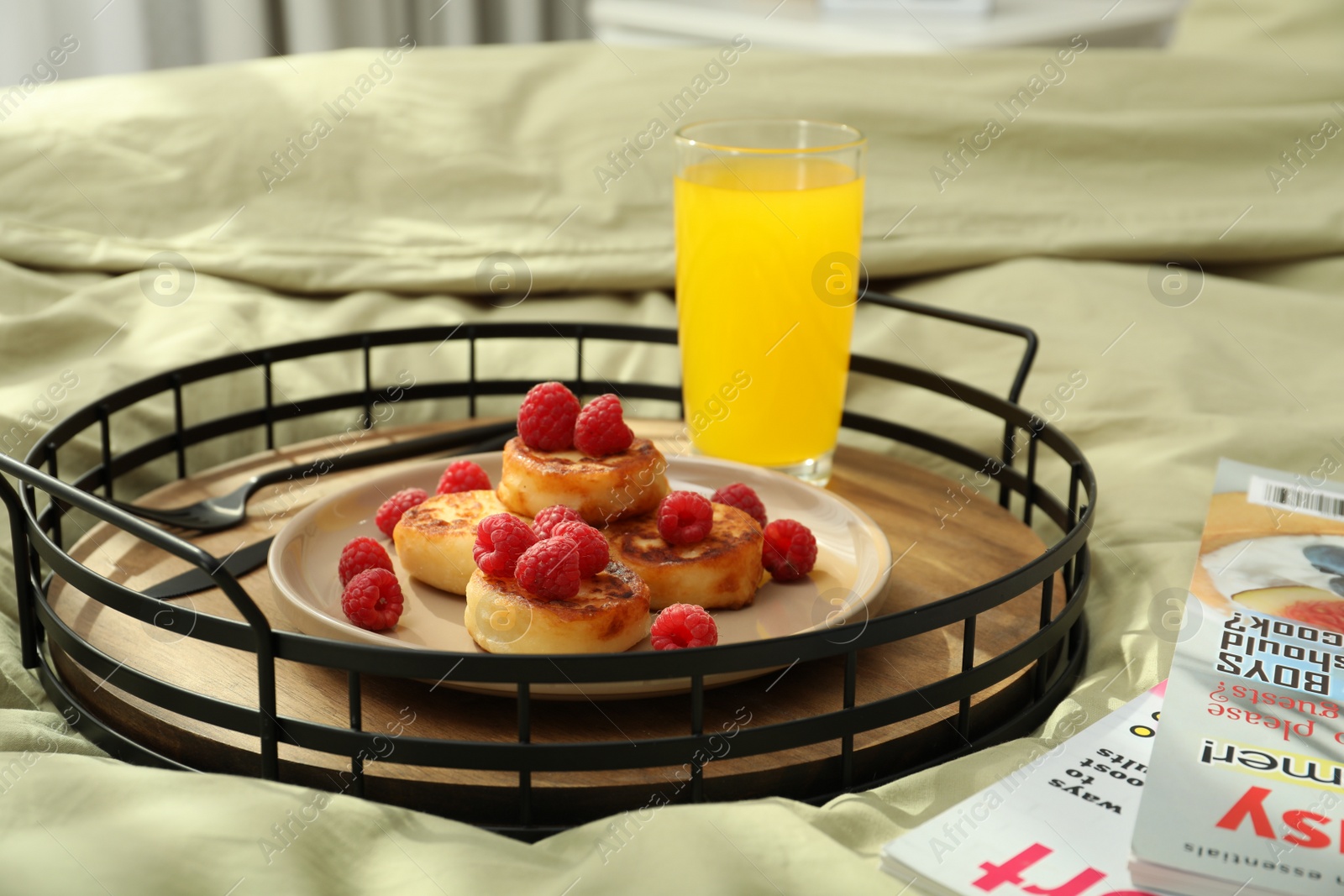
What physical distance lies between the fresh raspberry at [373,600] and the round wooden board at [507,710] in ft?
0.13

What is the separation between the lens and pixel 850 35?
2885mm

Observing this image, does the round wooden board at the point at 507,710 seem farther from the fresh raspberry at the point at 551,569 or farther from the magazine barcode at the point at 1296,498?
the magazine barcode at the point at 1296,498

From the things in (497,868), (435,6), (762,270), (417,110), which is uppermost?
(435,6)

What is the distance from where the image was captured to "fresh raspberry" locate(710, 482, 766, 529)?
955mm

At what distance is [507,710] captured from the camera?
75 centimetres

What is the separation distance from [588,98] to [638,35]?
168cm

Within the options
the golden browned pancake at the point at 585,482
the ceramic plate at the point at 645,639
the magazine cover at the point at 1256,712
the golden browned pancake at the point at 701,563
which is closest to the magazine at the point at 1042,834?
the magazine cover at the point at 1256,712

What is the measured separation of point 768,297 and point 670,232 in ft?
1.47

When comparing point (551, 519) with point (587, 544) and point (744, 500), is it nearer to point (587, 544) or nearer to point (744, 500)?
point (587, 544)

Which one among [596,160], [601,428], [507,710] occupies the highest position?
[596,160]

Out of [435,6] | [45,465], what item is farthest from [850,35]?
[45,465]

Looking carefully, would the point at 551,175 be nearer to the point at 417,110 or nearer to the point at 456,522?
the point at 417,110

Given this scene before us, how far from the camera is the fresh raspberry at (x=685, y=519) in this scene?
33.7 inches

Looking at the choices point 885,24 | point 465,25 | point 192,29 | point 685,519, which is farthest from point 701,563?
point 465,25
